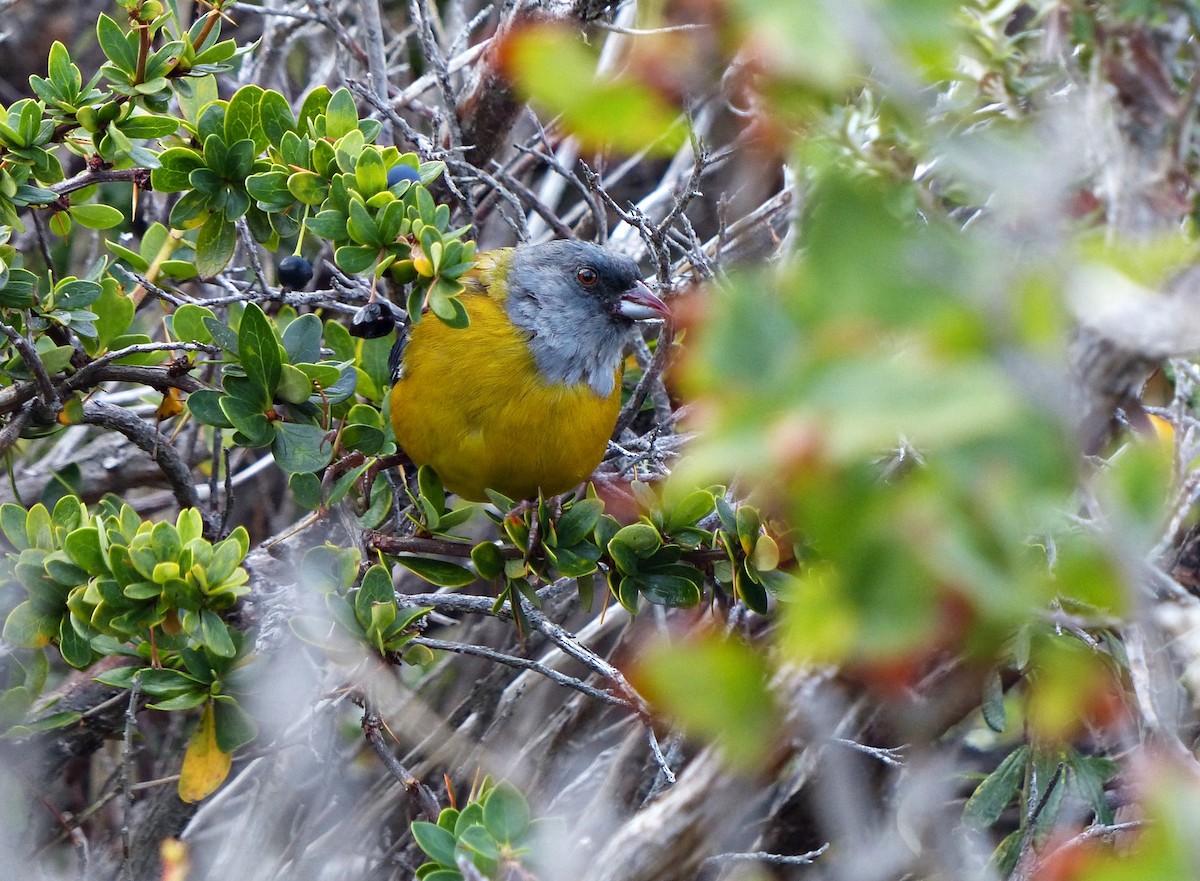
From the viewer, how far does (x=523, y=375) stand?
3.06 meters

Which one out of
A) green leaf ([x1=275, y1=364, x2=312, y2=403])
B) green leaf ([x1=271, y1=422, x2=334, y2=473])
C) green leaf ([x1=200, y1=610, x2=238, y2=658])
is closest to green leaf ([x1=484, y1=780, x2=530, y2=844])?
green leaf ([x1=200, y1=610, x2=238, y2=658])

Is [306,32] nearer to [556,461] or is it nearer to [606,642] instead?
[556,461]

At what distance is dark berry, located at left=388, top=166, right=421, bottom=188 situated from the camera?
98.6 inches

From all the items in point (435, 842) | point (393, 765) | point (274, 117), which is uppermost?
point (274, 117)

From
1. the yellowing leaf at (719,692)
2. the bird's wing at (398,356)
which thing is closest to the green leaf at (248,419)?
the bird's wing at (398,356)

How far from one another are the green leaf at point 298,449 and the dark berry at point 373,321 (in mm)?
314

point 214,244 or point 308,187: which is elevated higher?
point 308,187

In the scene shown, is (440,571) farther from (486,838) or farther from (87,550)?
(486,838)

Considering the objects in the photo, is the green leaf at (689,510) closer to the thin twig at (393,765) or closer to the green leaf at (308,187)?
the thin twig at (393,765)

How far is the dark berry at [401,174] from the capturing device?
2.50m

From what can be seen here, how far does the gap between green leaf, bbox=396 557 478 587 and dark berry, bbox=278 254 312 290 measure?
0.93 metres

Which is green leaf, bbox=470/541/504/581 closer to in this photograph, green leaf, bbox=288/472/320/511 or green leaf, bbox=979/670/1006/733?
green leaf, bbox=288/472/320/511

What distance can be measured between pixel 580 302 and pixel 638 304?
6.9 inches

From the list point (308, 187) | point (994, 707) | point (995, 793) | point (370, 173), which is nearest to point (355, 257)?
point (370, 173)
